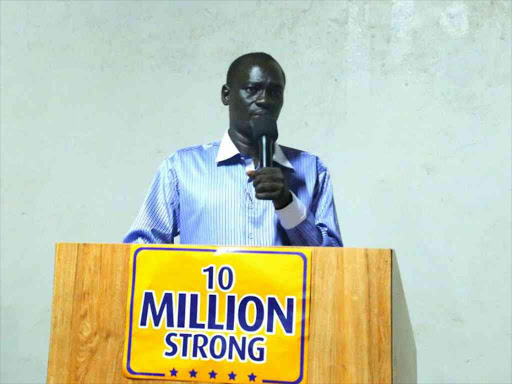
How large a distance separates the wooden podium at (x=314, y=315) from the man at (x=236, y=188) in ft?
1.41

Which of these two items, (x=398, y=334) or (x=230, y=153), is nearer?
(x=398, y=334)

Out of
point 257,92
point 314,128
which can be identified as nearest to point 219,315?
point 257,92

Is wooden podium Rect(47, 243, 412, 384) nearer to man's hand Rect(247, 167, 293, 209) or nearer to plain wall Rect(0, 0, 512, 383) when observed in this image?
man's hand Rect(247, 167, 293, 209)

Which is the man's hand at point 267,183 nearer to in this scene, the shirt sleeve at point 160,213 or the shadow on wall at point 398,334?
the shadow on wall at point 398,334

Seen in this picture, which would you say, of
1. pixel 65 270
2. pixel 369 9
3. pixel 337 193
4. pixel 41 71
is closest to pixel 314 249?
pixel 65 270

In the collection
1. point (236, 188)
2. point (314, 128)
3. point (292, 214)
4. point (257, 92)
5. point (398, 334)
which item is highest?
point (314, 128)

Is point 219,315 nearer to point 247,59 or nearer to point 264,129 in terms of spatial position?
point 264,129

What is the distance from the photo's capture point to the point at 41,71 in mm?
2949

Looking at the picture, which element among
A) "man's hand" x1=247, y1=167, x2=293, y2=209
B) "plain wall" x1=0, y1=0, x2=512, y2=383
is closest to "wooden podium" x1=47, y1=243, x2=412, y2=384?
"man's hand" x1=247, y1=167, x2=293, y2=209

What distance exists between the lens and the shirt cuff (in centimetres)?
161

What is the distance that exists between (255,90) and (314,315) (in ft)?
2.44

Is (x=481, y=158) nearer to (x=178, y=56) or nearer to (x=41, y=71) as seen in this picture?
(x=178, y=56)

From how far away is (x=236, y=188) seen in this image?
184cm

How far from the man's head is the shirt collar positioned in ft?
0.13
